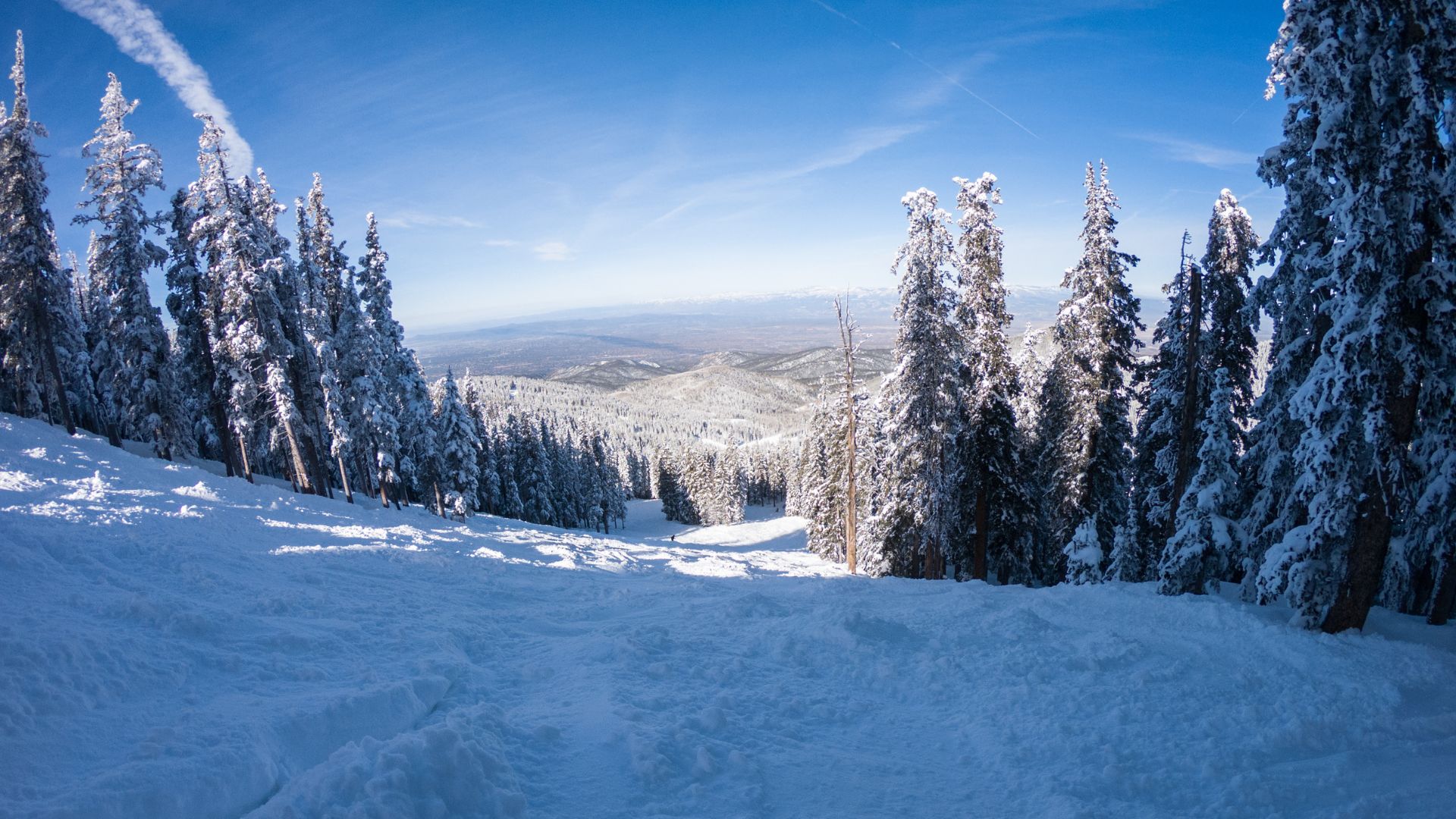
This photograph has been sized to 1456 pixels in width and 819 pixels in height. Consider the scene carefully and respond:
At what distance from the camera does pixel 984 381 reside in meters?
19.8

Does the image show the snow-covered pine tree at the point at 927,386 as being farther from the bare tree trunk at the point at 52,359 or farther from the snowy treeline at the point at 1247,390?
the bare tree trunk at the point at 52,359

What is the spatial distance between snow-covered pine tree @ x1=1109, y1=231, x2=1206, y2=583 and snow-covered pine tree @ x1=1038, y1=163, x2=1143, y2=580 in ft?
1.99

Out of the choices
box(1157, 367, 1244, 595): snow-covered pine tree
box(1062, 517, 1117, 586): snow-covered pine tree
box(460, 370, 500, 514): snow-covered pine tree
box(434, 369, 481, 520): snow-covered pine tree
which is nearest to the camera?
box(1157, 367, 1244, 595): snow-covered pine tree

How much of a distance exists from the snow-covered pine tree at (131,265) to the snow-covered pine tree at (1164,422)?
1422 inches

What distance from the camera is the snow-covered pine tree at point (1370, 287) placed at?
9.18 m

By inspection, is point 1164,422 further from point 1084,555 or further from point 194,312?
point 194,312

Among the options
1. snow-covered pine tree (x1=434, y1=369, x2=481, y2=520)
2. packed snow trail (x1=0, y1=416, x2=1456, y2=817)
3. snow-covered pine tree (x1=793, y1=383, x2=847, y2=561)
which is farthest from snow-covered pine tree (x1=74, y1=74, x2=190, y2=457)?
snow-covered pine tree (x1=793, y1=383, x2=847, y2=561)

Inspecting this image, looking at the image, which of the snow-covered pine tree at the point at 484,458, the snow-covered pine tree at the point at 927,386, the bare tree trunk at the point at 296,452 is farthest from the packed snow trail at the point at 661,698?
the snow-covered pine tree at the point at 484,458

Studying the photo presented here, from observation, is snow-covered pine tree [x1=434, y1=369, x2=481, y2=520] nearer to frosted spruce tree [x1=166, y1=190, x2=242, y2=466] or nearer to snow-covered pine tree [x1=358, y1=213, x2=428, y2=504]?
snow-covered pine tree [x1=358, y1=213, x2=428, y2=504]

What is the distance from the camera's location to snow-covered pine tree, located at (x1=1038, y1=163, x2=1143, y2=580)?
1928cm

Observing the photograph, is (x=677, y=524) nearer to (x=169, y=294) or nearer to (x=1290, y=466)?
(x=169, y=294)

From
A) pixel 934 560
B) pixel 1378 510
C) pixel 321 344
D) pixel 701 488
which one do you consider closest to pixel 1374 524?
pixel 1378 510

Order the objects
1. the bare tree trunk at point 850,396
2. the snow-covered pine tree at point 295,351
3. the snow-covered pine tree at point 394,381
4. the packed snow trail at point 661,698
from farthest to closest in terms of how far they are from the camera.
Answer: the snow-covered pine tree at point 394,381 < the snow-covered pine tree at point 295,351 < the bare tree trunk at point 850,396 < the packed snow trail at point 661,698

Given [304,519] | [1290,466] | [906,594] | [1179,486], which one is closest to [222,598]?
[304,519]
